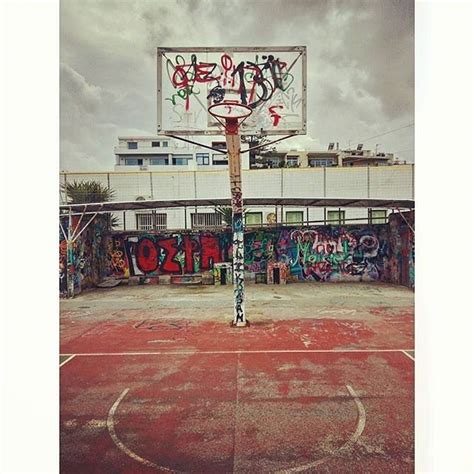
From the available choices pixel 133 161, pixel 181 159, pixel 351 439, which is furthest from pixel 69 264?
pixel 133 161

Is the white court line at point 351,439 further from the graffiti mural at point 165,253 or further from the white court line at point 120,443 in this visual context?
the graffiti mural at point 165,253

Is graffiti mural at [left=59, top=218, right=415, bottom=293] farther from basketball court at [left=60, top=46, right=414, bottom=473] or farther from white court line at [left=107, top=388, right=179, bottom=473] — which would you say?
white court line at [left=107, top=388, right=179, bottom=473]

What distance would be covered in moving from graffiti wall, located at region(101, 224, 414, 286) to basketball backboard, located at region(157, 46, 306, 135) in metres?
8.72

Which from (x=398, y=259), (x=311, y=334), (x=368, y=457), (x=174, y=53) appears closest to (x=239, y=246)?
(x=311, y=334)

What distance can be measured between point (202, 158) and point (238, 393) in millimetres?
29463

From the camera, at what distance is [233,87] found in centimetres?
552

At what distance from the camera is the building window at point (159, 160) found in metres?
A: 39.2

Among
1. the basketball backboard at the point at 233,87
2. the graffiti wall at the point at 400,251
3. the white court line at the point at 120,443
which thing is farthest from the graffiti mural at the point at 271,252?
the white court line at the point at 120,443

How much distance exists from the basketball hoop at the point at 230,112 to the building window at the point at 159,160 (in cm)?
3526

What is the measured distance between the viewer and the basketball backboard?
16.6 ft

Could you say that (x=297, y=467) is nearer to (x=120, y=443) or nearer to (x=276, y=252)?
(x=120, y=443)
